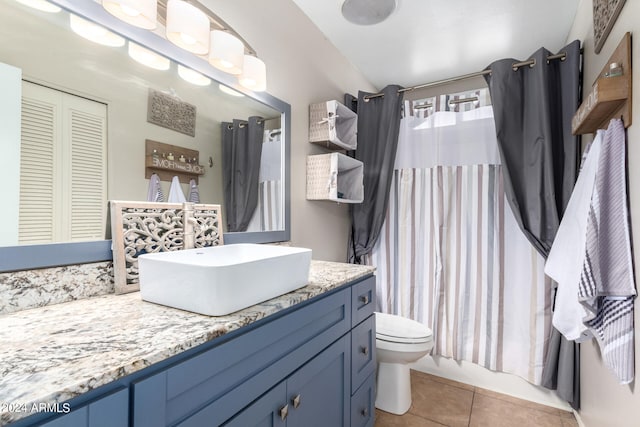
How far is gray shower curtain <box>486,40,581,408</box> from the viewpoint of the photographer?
1.69 meters

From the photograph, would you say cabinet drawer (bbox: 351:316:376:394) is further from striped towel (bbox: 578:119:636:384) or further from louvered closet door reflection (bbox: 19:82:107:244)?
louvered closet door reflection (bbox: 19:82:107:244)

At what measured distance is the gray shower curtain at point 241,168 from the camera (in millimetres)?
1354

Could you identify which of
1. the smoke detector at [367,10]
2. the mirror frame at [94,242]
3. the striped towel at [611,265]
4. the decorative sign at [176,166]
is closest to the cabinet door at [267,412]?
the mirror frame at [94,242]

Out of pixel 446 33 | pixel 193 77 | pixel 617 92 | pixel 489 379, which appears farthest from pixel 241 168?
pixel 489 379

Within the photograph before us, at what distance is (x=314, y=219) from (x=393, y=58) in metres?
1.34

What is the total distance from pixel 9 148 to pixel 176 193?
47 cm

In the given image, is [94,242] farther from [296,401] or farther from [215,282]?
[296,401]

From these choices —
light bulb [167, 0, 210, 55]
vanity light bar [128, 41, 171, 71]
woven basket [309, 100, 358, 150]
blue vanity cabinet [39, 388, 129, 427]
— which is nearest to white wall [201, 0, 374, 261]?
woven basket [309, 100, 358, 150]

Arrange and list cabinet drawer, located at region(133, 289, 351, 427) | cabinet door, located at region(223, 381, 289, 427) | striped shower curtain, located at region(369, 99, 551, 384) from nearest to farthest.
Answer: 1. cabinet drawer, located at region(133, 289, 351, 427)
2. cabinet door, located at region(223, 381, 289, 427)
3. striped shower curtain, located at region(369, 99, 551, 384)

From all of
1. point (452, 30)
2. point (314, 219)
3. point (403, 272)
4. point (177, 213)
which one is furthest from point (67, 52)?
point (403, 272)

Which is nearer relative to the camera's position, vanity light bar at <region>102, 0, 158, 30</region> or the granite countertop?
the granite countertop

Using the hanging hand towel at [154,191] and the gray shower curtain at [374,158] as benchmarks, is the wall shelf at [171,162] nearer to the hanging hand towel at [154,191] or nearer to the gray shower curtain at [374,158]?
the hanging hand towel at [154,191]

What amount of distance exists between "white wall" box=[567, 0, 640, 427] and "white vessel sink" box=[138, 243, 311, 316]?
1169 mm

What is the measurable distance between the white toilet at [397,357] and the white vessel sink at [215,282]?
0.97 m
